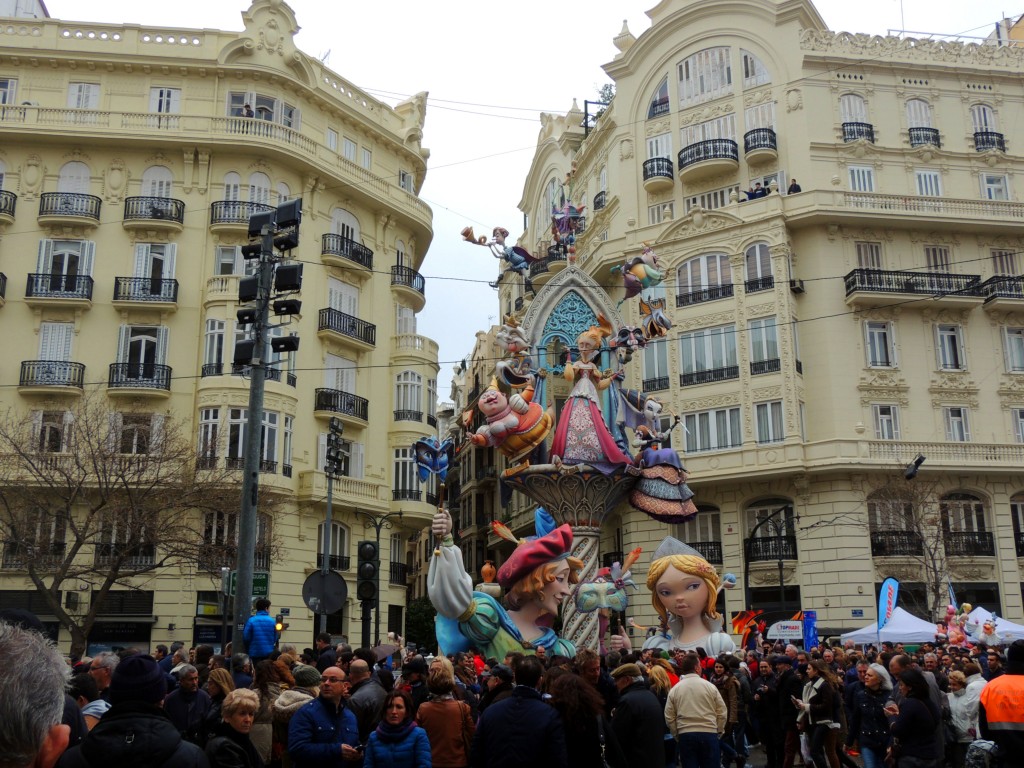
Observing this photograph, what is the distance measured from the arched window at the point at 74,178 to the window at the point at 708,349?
74.2 ft

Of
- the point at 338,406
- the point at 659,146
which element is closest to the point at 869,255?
the point at 659,146

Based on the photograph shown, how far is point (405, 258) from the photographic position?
42500 millimetres

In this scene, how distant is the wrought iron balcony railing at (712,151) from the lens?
40531 millimetres

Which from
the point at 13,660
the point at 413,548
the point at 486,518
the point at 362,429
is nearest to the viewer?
the point at 13,660

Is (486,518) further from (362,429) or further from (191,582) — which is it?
(191,582)

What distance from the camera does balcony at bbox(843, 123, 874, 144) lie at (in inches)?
1580

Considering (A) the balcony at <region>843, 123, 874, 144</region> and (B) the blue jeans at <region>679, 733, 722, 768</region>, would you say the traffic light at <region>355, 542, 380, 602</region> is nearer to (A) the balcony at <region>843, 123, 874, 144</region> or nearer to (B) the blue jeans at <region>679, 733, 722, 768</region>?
(B) the blue jeans at <region>679, 733, 722, 768</region>

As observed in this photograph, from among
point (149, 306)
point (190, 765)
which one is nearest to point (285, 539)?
point (149, 306)

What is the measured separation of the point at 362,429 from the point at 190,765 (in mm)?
33768

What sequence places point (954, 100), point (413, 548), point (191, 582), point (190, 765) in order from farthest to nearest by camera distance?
point (413, 548) → point (954, 100) → point (191, 582) → point (190, 765)

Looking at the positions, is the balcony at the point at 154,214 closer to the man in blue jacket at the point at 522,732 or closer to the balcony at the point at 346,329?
the balcony at the point at 346,329

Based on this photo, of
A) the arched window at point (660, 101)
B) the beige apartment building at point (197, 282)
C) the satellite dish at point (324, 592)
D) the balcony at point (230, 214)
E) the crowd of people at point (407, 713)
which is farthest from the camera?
the arched window at point (660, 101)

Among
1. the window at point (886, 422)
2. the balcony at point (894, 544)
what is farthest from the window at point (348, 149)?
the balcony at point (894, 544)

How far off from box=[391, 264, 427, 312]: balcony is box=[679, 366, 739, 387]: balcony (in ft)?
37.1
